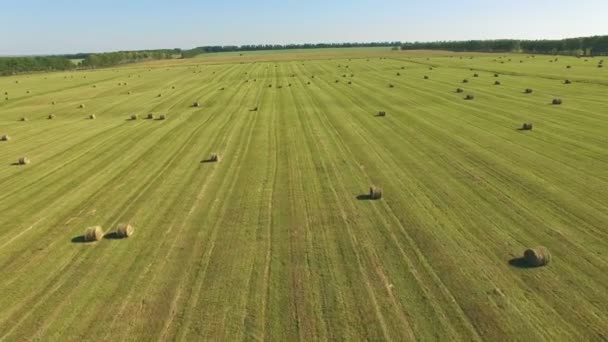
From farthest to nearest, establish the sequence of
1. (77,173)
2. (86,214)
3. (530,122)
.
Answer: (530,122) < (77,173) < (86,214)

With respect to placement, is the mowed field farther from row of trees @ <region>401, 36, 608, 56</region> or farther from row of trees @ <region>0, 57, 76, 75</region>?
row of trees @ <region>0, 57, 76, 75</region>

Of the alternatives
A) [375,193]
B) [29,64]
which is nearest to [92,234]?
[375,193]

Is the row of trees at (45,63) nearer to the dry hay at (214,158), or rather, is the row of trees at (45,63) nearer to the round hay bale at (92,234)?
the dry hay at (214,158)

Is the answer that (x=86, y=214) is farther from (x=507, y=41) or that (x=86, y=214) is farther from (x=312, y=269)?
(x=507, y=41)

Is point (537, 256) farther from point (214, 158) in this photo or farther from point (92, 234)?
point (214, 158)

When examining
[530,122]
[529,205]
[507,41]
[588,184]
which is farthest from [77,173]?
[507,41]

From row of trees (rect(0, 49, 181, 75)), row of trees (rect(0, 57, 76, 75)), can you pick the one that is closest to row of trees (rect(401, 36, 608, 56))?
row of trees (rect(0, 49, 181, 75))
